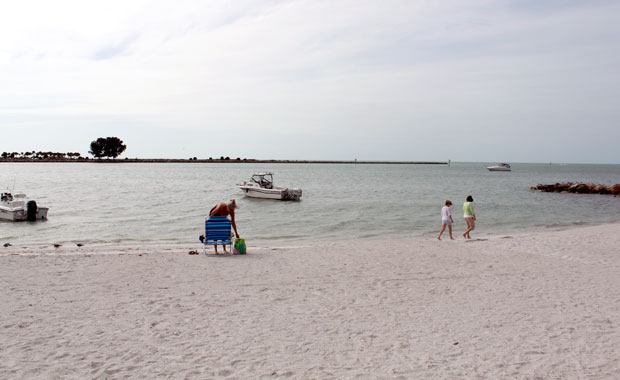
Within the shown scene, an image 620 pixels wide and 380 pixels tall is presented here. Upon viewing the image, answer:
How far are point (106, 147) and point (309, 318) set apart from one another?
180 metres

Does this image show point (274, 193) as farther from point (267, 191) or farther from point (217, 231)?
point (217, 231)

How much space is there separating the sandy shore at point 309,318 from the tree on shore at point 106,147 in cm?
17226

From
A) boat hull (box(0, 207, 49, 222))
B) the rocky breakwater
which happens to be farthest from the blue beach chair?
the rocky breakwater

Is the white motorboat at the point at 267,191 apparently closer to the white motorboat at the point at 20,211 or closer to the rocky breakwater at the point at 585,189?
the white motorboat at the point at 20,211

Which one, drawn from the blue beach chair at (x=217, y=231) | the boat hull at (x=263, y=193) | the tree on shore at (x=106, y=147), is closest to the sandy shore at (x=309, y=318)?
the blue beach chair at (x=217, y=231)

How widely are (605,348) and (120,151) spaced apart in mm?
182618

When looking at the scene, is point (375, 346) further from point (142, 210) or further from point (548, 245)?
point (142, 210)

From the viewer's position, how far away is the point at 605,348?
5293mm

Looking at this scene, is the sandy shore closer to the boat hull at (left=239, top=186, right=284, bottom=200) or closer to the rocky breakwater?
the boat hull at (left=239, top=186, right=284, bottom=200)

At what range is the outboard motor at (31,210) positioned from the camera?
74.3ft

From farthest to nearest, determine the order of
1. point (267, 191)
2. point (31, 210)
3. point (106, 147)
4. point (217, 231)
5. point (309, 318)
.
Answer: point (106, 147) → point (267, 191) → point (31, 210) → point (217, 231) → point (309, 318)

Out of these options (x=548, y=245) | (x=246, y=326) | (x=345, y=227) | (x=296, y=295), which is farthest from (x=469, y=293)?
(x=345, y=227)

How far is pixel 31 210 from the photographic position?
2284cm

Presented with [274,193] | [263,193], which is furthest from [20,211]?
[274,193]
